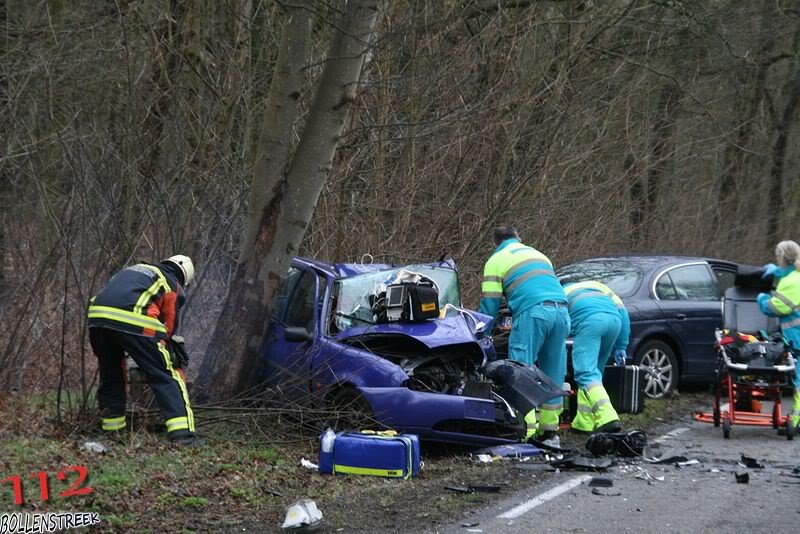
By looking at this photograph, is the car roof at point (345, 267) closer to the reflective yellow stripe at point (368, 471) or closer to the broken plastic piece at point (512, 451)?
the broken plastic piece at point (512, 451)

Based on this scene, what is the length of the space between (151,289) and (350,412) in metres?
1.98

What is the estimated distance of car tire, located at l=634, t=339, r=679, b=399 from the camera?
13844mm

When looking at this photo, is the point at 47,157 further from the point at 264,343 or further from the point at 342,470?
the point at 342,470

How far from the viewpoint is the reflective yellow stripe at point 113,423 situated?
959cm

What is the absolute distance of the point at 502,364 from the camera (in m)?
10.2

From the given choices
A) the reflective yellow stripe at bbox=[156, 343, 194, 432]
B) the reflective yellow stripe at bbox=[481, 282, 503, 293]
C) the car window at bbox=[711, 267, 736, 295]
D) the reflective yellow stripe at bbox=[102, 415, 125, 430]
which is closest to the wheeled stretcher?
the reflective yellow stripe at bbox=[481, 282, 503, 293]

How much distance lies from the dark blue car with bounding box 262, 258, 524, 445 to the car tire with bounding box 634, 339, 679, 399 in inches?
139

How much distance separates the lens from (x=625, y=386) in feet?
39.5

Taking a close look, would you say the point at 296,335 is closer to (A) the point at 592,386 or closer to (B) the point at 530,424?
(B) the point at 530,424

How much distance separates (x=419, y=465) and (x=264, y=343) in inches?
102

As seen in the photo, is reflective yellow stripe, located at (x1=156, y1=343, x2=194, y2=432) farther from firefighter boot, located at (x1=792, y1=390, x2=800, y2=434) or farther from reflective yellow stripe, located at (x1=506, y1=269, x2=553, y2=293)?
firefighter boot, located at (x1=792, y1=390, x2=800, y2=434)

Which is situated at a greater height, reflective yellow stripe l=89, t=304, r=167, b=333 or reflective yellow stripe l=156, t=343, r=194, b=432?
reflective yellow stripe l=89, t=304, r=167, b=333

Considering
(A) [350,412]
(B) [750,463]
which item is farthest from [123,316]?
(B) [750,463]

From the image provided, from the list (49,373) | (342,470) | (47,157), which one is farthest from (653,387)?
(47,157)
